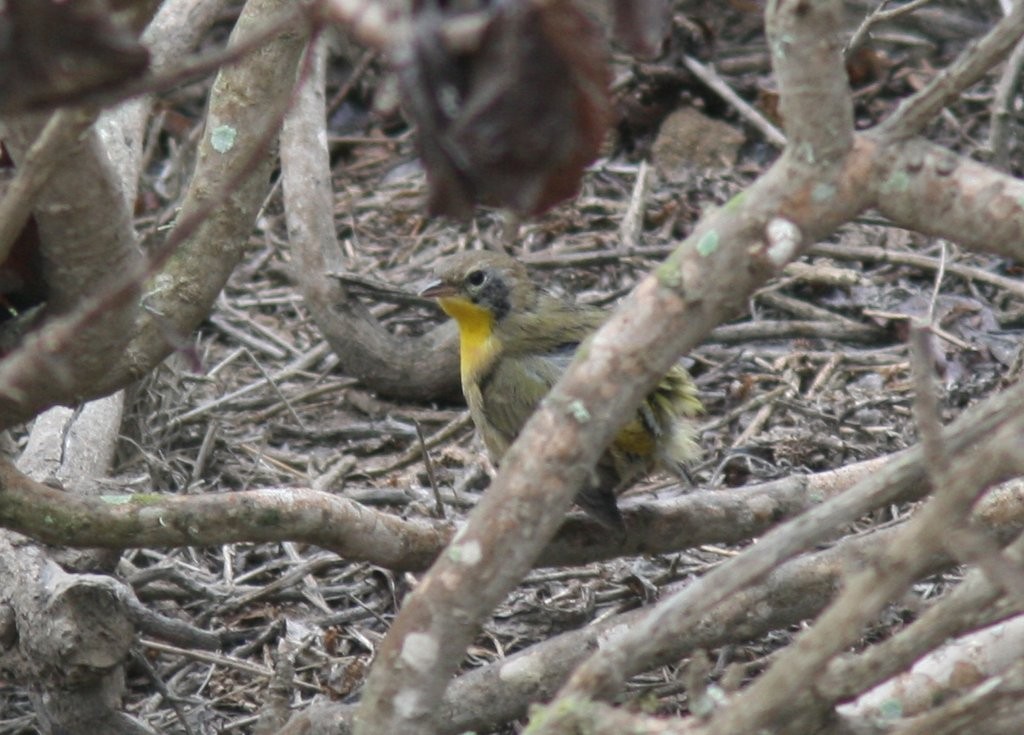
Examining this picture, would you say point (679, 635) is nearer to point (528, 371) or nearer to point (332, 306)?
point (528, 371)

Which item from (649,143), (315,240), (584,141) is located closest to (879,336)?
(649,143)

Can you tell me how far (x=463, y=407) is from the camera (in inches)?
255

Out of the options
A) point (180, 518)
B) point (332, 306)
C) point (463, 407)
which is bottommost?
point (463, 407)

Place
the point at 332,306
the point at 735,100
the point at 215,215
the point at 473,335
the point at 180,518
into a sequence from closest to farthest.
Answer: the point at 180,518, the point at 215,215, the point at 473,335, the point at 332,306, the point at 735,100

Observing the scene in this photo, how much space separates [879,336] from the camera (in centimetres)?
643

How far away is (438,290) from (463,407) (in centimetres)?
110

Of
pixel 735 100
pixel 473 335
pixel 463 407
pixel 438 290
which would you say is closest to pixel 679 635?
pixel 473 335

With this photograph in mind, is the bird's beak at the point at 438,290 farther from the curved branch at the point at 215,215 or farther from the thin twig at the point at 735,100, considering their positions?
the thin twig at the point at 735,100

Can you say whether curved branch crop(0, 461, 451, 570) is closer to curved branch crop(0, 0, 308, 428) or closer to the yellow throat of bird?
curved branch crop(0, 0, 308, 428)

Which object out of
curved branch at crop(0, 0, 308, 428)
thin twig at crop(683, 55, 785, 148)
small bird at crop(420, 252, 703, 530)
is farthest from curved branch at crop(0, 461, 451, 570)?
thin twig at crop(683, 55, 785, 148)

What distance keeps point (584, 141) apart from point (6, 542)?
9.08 feet

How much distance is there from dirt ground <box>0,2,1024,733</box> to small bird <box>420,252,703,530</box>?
0.29m

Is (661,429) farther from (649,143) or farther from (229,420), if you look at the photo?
(649,143)

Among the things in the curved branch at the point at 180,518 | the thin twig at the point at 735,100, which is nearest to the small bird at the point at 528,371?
the curved branch at the point at 180,518
